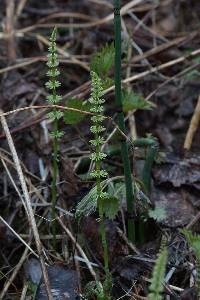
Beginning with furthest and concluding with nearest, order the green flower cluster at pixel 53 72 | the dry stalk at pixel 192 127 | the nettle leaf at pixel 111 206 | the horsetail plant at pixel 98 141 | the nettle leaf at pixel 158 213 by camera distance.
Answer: the dry stalk at pixel 192 127, the nettle leaf at pixel 158 213, the nettle leaf at pixel 111 206, the green flower cluster at pixel 53 72, the horsetail plant at pixel 98 141

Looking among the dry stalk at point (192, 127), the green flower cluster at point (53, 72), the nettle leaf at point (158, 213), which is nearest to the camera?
the green flower cluster at point (53, 72)

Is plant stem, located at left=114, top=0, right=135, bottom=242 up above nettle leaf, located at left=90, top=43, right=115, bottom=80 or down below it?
below

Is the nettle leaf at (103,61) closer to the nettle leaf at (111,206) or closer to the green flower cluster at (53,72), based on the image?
the green flower cluster at (53,72)

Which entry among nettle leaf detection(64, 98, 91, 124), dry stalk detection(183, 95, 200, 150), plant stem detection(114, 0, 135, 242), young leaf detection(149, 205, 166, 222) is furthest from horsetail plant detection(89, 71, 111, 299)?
dry stalk detection(183, 95, 200, 150)

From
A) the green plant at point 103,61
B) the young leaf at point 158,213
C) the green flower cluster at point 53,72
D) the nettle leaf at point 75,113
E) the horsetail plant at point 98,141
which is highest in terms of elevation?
the green plant at point 103,61

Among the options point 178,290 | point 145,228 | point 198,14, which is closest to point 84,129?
point 145,228

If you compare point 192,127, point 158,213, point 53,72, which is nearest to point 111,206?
point 158,213

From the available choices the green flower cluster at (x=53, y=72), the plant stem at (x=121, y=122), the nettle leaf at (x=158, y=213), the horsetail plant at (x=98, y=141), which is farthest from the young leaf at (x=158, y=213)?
the green flower cluster at (x=53, y=72)

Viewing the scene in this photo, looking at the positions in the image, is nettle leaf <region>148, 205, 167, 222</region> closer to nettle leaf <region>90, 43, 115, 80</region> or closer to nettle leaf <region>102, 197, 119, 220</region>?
nettle leaf <region>102, 197, 119, 220</region>
